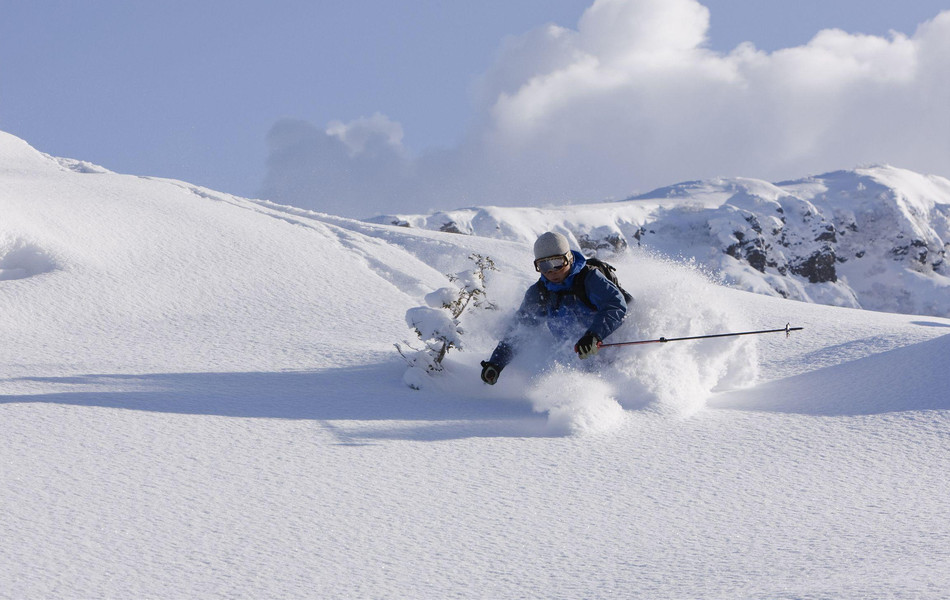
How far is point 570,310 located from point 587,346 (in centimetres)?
48

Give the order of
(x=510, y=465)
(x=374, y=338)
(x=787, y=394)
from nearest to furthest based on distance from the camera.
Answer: (x=510, y=465) → (x=787, y=394) → (x=374, y=338)

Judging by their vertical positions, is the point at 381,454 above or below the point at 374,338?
below

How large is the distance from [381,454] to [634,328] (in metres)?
2.41

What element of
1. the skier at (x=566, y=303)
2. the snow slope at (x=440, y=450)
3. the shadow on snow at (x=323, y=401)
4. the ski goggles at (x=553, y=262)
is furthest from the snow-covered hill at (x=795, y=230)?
the ski goggles at (x=553, y=262)

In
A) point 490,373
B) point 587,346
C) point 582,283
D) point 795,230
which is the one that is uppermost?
point 795,230

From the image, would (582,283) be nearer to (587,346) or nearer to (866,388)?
(587,346)

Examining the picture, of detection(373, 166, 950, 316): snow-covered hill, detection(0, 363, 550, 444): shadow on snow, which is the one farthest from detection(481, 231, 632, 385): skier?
detection(373, 166, 950, 316): snow-covered hill

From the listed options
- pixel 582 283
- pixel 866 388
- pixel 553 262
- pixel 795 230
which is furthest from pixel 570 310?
pixel 795 230

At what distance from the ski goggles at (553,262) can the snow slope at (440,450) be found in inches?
25.2

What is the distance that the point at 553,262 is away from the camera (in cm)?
557

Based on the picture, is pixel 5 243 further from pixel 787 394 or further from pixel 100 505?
pixel 787 394

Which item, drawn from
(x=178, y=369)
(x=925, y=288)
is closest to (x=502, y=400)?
(x=178, y=369)

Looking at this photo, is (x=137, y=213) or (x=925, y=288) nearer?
(x=137, y=213)

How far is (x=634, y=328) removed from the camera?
591 cm
